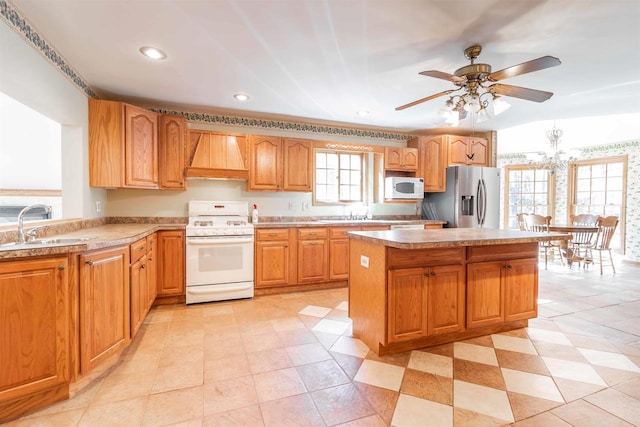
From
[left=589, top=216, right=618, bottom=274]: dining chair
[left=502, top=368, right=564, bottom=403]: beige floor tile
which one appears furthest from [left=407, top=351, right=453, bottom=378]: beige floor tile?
[left=589, top=216, right=618, bottom=274]: dining chair

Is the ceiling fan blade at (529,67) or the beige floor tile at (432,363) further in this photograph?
the beige floor tile at (432,363)

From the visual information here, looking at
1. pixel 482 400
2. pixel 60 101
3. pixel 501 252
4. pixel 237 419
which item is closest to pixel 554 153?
pixel 501 252

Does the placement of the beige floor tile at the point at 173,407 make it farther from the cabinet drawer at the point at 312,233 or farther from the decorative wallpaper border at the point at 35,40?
the decorative wallpaper border at the point at 35,40

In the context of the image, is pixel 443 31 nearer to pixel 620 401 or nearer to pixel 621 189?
pixel 620 401

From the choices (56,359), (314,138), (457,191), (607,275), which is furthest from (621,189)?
(56,359)

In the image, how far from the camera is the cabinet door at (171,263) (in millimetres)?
3332

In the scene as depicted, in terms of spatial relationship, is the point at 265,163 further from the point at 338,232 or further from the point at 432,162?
the point at 432,162

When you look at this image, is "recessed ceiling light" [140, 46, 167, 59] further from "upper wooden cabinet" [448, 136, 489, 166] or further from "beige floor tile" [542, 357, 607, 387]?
"upper wooden cabinet" [448, 136, 489, 166]

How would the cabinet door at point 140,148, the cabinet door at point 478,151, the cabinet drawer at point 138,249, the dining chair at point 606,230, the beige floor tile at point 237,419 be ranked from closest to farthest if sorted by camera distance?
the beige floor tile at point 237,419, the cabinet drawer at point 138,249, the cabinet door at point 140,148, the dining chair at point 606,230, the cabinet door at point 478,151

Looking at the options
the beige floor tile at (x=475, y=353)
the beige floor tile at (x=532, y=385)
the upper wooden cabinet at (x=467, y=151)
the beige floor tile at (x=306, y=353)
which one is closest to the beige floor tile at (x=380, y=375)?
the beige floor tile at (x=306, y=353)

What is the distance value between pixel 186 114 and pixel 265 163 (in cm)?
119

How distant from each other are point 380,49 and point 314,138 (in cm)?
227

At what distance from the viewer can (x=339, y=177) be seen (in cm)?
484

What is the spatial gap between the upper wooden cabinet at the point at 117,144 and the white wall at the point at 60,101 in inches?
3.1
